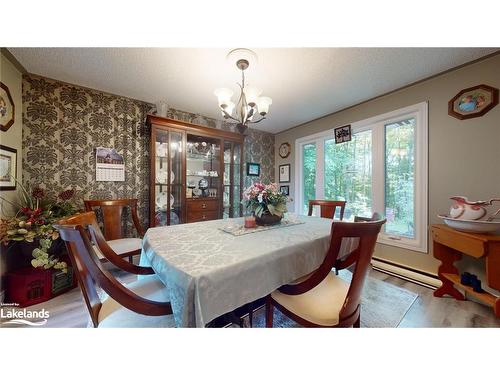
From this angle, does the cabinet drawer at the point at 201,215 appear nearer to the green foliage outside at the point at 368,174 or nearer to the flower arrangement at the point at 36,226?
the flower arrangement at the point at 36,226

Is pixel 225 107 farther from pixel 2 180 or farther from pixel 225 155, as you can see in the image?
pixel 2 180

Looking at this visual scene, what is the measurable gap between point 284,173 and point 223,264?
10.5ft

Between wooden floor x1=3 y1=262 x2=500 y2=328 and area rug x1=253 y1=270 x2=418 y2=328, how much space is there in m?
0.05

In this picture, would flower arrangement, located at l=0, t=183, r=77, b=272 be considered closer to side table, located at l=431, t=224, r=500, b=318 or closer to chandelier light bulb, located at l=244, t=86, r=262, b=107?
chandelier light bulb, located at l=244, t=86, r=262, b=107

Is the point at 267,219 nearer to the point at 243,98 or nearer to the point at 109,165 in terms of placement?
the point at 243,98

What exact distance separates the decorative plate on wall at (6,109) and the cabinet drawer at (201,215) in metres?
1.85

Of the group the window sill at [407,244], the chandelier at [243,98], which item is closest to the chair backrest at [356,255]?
the chandelier at [243,98]

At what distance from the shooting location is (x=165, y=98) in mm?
2414

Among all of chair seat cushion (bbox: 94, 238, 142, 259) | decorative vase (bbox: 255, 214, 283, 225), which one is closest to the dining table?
decorative vase (bbox: 255, 214, 283, 225)

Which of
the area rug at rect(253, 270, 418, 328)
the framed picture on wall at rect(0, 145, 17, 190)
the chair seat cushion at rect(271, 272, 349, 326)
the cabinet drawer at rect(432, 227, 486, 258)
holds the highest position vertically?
the framed picture on wall at rect(0, 145, 17, 190)

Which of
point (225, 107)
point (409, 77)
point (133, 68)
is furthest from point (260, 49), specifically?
point (409, 77)

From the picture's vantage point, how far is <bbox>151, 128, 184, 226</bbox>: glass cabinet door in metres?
2.42

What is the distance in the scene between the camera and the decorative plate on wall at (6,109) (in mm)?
1540

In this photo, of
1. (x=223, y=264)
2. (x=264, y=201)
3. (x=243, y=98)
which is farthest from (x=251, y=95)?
(x=223, y=264)
